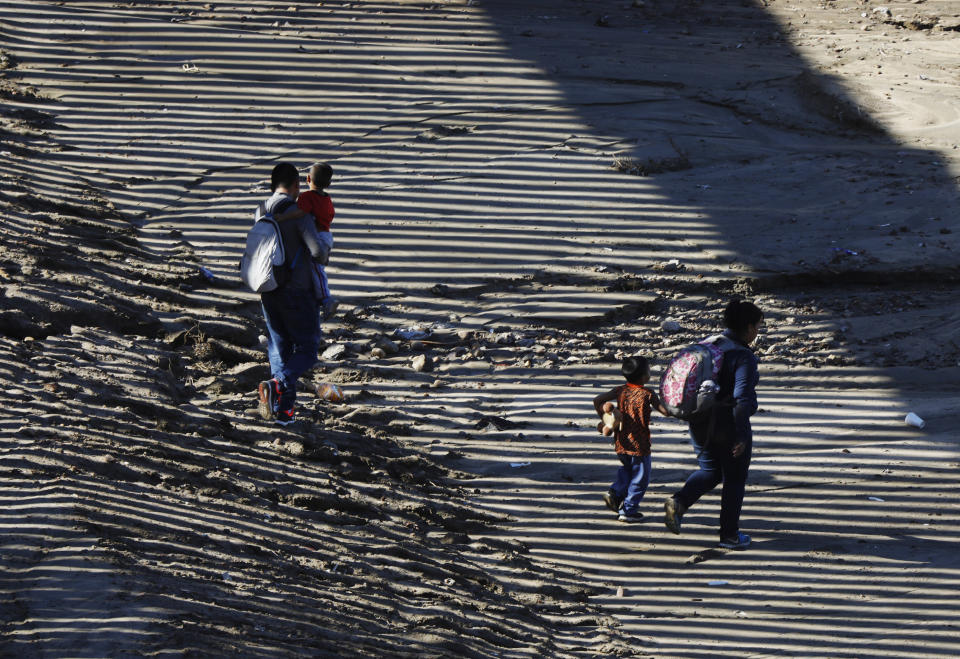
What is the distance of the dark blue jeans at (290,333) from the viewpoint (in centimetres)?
573

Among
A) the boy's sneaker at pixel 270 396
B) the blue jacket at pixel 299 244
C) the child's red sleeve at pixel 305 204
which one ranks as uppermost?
the child's red sleeve at pixel 305 204

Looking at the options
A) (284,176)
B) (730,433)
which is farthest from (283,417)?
(730,433)

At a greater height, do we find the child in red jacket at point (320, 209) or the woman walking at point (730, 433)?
the child in red jacket at point (320, 209)

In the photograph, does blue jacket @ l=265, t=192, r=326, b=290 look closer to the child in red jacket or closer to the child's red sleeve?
the child in red jacket

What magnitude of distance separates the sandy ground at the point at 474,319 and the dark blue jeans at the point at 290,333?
0.37 m

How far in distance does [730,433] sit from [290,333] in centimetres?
263

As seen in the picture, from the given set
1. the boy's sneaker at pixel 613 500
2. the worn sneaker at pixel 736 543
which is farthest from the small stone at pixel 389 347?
the worn sneaker at pixel 736 543

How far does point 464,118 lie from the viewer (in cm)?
1016

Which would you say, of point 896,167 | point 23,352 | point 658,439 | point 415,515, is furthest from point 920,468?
point 23,352

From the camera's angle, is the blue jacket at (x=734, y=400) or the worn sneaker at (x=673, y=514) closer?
the blue jacket at (x=734, y=400)

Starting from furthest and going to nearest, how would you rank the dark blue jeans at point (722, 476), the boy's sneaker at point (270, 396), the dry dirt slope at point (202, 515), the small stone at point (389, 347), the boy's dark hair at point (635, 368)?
the small stone at point (389, 347)
the boy's sneaker at point (270, 396)
the boy's dark hair at point (635, 368)
the dark blue jeans at point (722, 476)
the dry dirt slope at point (202, 515)

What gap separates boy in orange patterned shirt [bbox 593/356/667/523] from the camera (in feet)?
17.1

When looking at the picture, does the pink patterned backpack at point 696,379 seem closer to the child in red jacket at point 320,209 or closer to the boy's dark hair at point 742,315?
the boy's dark hair at point 742,315

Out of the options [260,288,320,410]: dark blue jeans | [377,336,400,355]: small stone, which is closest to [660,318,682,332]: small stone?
[377,336,400,355]: small stone
